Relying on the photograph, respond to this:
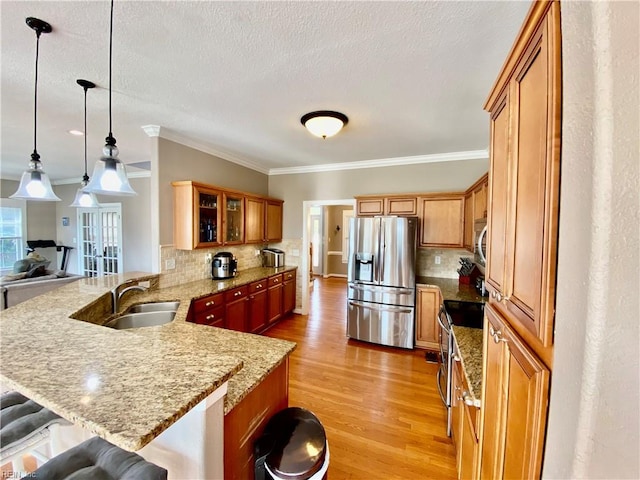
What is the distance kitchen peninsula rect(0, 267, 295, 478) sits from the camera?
0.69 m

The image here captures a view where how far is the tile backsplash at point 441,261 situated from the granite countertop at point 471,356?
2054 millimetres

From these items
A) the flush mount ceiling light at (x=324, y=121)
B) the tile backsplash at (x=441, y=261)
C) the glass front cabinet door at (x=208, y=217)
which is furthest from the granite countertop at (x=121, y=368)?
Result: the tile backsplash at (x=441, y=261)

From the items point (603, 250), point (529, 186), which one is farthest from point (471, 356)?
point (603, 250)

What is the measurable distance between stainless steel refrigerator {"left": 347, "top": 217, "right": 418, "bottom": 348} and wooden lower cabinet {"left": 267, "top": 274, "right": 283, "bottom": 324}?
3.91 feet

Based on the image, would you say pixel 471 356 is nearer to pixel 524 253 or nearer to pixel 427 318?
pixel 524 253

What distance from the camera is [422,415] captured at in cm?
229

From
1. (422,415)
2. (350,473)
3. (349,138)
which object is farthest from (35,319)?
(349,138)

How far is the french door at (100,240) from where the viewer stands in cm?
609

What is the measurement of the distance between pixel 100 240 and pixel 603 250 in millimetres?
8173

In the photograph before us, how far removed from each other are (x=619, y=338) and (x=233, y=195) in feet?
12.5

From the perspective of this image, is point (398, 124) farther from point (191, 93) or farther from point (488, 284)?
point (488, 284)

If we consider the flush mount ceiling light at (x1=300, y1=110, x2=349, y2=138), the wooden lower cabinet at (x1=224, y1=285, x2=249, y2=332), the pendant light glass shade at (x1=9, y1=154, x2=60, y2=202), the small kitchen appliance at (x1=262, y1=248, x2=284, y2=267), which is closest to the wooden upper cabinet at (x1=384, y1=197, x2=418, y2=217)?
the flush mount ceiling light at (x1=300, y1=110, x2=349, y2=138)

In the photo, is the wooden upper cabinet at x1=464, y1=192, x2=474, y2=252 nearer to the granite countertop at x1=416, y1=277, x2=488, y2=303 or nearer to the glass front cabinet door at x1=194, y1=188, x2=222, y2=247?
the granite countertop at x1=416, y1=277, x2=488, y2=303

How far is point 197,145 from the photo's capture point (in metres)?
3.45
